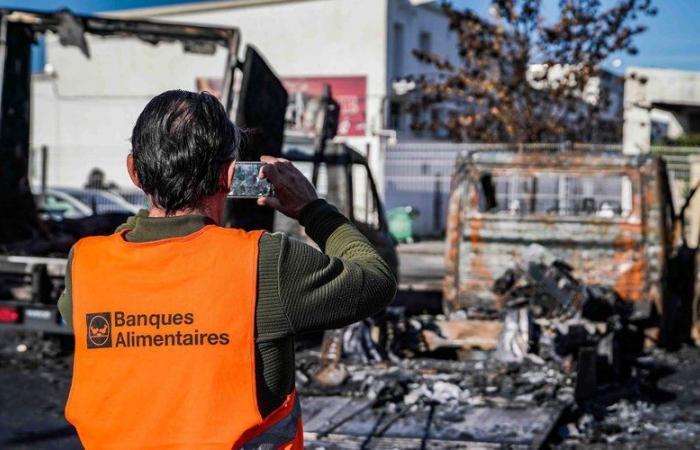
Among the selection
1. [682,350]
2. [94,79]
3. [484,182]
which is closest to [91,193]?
[484,182]

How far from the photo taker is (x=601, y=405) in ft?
Result: 21.4

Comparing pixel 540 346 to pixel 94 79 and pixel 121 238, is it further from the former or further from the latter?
pixel 94 79

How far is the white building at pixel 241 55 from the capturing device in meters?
31.3

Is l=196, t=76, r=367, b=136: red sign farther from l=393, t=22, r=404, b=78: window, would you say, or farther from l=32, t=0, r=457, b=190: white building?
l=393, t=22, r=404, b=78: window

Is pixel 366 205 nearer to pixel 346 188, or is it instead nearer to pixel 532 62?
pixel 346 188

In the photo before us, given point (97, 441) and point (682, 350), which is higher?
point (97, 441)

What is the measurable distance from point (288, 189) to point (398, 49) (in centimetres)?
3097

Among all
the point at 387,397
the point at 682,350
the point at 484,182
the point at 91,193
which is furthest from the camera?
the point at 91,193

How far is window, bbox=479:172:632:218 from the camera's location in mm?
8923

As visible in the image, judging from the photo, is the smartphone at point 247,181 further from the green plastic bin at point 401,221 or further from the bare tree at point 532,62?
the green plastic bin at point 401,221

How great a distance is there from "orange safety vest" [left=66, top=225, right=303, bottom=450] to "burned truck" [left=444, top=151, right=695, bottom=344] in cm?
670

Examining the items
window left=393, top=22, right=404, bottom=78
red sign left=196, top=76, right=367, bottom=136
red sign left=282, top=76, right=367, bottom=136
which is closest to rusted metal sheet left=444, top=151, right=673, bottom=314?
red sign left=196, top=76, right=367, bottom=136

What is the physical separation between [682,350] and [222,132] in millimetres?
7476

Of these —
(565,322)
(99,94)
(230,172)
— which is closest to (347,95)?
(99,94)
